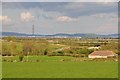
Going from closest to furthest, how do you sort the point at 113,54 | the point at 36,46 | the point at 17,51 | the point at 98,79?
the point at 98,79 → the point at 113,54 → the point at 17,51 → the point at 36,46

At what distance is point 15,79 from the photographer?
21.2 metres

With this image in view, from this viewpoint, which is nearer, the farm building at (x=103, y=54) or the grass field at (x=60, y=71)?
the grass field at (x=60, y=71)

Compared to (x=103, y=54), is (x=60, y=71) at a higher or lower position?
lower

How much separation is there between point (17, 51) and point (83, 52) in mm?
13358

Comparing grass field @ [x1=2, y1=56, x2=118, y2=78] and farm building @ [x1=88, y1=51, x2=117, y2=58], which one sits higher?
farm building @ [x1=88, y1=51, x2=117, y2=58]

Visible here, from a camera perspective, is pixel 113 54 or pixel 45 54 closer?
pixel 113 54

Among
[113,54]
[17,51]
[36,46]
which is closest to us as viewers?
[113,54]

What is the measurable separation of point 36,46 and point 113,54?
17624 millimetres

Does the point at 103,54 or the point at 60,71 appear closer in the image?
the point at 60,71

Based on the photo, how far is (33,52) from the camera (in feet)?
208

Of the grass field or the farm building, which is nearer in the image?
the grass field

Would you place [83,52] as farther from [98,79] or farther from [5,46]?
[98,79]

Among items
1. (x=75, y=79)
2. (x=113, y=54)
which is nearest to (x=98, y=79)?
(x=75, y=79)

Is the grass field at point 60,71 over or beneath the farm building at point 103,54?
beneath
